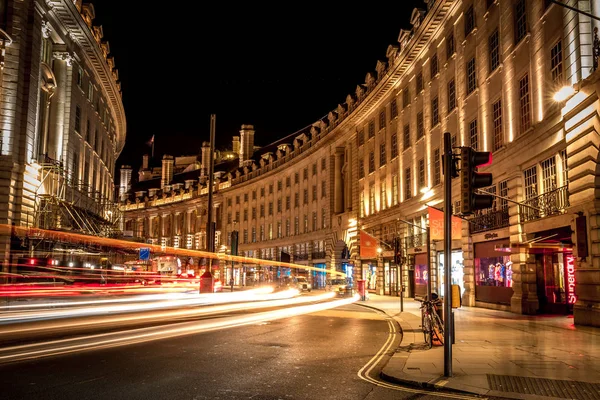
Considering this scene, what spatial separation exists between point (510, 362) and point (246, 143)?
80.7 m

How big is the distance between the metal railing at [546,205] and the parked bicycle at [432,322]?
27.3 ft

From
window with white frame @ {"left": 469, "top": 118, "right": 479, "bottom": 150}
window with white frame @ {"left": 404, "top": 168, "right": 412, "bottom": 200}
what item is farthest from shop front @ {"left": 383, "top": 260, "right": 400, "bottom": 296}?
window with white frame @ {"left": 469, "top": 118, "right": 479, "bottom": 150}

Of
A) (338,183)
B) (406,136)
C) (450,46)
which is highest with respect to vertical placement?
(450,46)

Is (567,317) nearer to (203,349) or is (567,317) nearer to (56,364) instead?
(203,349)

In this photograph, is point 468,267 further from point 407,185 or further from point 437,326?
point 437,326

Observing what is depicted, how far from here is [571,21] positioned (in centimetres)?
1980

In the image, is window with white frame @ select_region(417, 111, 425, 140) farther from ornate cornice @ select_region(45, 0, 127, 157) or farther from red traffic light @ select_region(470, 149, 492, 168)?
red traffic light @ select_region(470, 149, 492, 168)

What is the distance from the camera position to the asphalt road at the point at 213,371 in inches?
328

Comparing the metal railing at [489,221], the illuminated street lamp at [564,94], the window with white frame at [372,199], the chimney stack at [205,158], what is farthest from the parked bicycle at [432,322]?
the chimney stack at [205,158]

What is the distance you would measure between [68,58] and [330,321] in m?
28.5

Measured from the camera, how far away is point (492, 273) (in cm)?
2812

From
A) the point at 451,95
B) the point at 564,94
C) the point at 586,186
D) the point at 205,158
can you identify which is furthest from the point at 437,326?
the point at 205,158

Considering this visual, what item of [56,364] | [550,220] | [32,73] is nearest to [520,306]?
[550,220]

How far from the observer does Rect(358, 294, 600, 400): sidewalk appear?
8852mm
